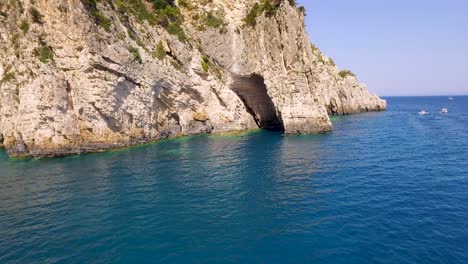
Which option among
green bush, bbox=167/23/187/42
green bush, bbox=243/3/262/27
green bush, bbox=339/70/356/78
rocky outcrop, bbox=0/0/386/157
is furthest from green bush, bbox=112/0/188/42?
green bush, bbox=339/70/356/78

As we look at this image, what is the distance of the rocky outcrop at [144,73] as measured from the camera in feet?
133

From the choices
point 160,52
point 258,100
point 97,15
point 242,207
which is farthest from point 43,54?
point 258,100

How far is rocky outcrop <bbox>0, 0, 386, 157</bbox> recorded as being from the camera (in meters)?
40.6

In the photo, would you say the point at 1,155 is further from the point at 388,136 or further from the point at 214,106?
the point at 388,136

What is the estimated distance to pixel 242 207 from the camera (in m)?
22.0

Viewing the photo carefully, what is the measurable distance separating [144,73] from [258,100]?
2506 centimetres

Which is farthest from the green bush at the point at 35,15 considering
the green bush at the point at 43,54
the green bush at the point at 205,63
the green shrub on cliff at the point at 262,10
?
the green shrub on cliff at the point at 262,10

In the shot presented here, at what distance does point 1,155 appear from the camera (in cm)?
4438

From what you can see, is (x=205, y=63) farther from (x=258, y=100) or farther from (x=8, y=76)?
(x=8, y=76)

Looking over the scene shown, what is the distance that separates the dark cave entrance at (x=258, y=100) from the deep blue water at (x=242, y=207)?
24438 millimetres

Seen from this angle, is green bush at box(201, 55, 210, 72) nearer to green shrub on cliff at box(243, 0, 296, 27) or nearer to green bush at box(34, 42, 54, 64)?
green shrub on cliff at box(243, 0, 296, 27)

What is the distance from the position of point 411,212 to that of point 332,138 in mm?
28694

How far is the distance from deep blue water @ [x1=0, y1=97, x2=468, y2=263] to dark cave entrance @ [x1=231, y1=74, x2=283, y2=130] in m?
24.4

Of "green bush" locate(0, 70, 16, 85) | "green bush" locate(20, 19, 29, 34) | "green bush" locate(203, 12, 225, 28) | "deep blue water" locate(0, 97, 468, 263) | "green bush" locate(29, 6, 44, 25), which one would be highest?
"green bush" locate(203, 12, 225, 28)
